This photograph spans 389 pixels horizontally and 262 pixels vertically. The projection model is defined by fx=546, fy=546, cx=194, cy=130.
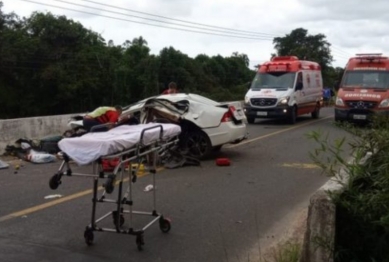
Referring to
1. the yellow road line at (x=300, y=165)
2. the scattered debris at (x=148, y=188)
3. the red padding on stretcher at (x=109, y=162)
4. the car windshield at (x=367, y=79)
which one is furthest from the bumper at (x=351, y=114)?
the red padding on stretcher at (x=109, y=162)

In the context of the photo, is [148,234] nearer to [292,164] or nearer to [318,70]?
[292,164]

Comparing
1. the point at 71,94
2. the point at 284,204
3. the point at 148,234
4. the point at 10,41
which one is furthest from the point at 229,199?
the point at 10,41

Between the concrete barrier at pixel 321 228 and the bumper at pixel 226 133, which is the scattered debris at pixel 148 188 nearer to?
the bumper at pixel 226 133

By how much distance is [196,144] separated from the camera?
11.4 m

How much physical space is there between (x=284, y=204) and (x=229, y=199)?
0.79 m

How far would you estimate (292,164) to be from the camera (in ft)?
36.6

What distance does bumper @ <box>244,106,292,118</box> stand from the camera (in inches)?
798

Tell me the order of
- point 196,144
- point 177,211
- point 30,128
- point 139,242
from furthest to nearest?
point 30,128 < point 196,144 < point 177,211 < point 139,242

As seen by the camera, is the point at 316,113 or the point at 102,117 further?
the point at 316,113

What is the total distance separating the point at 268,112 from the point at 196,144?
958 cm

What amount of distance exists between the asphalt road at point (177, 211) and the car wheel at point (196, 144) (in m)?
0.25

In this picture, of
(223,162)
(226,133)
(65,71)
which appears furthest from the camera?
(65,71)

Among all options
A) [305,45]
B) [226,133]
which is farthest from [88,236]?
[305,45]

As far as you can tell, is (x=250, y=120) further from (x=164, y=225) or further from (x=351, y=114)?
(x=164, y=225)
